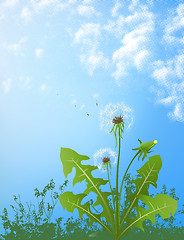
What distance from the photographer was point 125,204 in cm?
695

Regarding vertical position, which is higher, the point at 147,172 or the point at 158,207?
the point at 147,172

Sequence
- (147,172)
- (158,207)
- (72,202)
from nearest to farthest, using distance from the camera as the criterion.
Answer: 1. (158,207)
2. (72,202)
3. (147,172)

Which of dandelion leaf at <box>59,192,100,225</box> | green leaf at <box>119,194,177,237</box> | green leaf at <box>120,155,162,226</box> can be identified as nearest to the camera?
green leaf at <box>119,194,177,237</box>

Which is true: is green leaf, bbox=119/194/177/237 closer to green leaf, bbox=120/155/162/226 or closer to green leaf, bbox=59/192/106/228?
green leaf, bbox=120/155/162/226

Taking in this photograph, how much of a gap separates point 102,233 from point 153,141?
213cm

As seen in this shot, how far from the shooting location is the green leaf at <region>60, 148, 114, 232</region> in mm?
5145

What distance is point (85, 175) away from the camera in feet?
17.2

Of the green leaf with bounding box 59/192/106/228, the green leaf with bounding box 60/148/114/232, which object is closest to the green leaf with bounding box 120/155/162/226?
the green leaf with bounding box 60/148/114/232

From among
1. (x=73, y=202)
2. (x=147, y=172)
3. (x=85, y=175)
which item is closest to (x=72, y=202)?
(x=73, y=202)

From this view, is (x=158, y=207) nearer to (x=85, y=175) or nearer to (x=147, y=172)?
(x=147, y=172)

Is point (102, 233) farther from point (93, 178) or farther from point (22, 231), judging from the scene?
point (22, 231)

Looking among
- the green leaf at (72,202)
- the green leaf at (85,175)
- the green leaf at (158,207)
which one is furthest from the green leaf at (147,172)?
the green leaf at (72,202)

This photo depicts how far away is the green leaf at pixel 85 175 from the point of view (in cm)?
514

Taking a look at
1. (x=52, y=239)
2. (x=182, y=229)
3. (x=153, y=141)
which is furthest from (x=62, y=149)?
(x=182, y=229)
